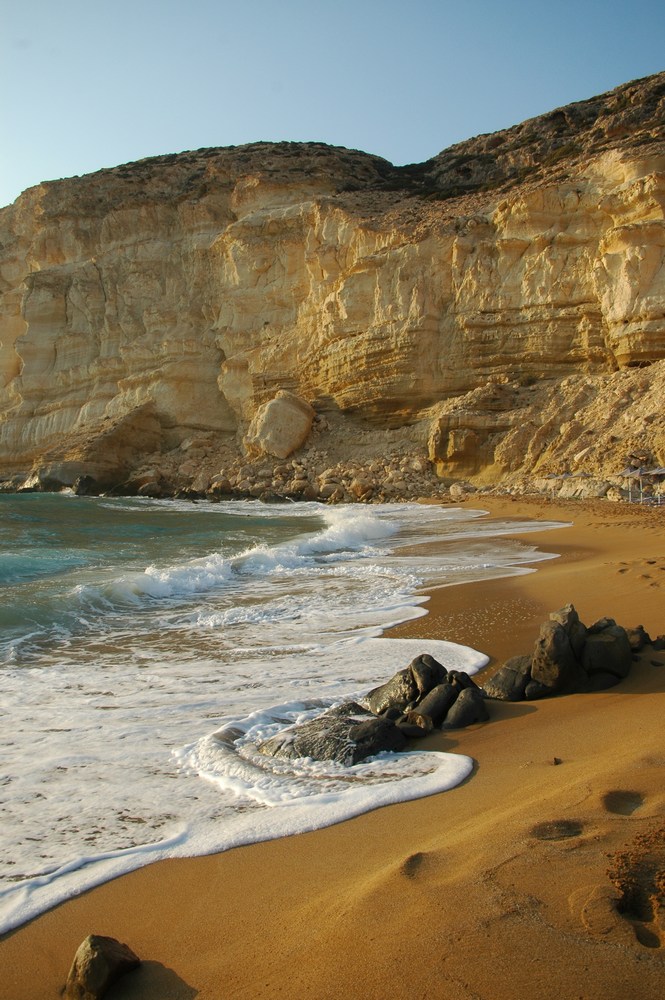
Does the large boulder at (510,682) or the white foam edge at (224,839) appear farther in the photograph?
the large boulder at (510,682)

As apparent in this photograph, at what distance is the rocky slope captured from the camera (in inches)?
858

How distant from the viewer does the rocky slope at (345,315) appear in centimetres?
2180

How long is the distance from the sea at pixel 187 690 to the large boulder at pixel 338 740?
0.23 feet

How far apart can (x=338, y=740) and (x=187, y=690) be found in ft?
4.99

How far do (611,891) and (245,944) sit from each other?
40.8 inches

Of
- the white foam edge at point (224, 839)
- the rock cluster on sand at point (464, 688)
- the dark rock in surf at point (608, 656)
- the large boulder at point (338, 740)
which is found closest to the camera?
the white foam edge at point (224, 839)

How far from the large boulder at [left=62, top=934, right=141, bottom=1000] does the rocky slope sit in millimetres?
18054

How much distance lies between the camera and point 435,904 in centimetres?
192

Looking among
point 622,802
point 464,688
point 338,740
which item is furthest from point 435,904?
point 464,688

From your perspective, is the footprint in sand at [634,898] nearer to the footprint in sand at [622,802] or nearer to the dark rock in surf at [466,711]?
the footprint in sand at [622,802]

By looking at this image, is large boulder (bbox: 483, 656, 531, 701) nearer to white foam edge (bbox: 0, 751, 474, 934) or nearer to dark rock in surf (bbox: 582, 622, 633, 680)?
dark rock in surf (bbox: 582, 622, 633, 680)

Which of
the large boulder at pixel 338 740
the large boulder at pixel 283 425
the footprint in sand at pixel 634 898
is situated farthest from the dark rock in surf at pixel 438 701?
the large boulder at pixel 283 425

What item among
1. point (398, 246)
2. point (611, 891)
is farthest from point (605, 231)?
point (611, 891)

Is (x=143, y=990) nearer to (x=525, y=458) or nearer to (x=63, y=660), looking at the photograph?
(x=63, y=660)
